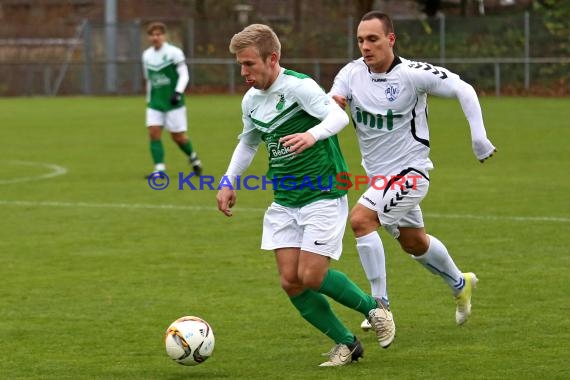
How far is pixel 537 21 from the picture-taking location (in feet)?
123

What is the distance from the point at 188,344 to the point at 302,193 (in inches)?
39.7

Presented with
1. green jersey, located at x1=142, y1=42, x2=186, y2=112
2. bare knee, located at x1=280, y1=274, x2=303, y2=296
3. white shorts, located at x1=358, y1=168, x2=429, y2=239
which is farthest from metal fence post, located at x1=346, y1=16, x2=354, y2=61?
bare knee, located at x1=280, y1=274, x2=303, y2=296

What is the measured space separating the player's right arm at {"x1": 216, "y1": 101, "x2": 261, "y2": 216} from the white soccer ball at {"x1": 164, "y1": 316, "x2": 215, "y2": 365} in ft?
2.24

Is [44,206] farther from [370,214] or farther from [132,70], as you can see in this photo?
[132,70]

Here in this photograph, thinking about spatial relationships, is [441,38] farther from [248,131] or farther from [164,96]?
[248,131]

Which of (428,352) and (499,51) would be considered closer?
(428,352)

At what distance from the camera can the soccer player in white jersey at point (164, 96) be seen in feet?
58.0

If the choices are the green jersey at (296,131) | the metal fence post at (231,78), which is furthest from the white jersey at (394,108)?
the metal fence post at (231,78)

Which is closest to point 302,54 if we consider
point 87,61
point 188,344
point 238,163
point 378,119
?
point 87,61

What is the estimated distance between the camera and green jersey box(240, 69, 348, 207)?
6625mm

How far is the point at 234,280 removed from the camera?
961 centimetres

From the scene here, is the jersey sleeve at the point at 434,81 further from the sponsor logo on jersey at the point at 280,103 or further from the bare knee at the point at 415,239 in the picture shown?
the sponsor logo on jersey at the point at 280,103

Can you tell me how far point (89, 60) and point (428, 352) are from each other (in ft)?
123

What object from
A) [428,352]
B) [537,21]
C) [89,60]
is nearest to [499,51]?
[537,21]
